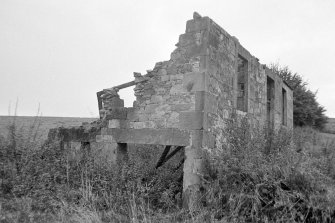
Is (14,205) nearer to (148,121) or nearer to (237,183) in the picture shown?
(148,121)

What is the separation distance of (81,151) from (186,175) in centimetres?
311

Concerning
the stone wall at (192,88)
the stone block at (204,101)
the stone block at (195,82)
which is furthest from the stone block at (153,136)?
the stone block at (195,82)

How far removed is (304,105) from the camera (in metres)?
21.1

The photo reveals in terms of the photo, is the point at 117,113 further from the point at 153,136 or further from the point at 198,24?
the point at 198,24

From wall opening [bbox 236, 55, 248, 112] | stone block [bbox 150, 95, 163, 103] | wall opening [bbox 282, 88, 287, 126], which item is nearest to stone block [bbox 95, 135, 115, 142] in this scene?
stone block [bbox 150, 95, 163, 103]

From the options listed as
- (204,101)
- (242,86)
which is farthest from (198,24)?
(242,86)

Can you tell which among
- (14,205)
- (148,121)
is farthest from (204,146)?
(14,205)

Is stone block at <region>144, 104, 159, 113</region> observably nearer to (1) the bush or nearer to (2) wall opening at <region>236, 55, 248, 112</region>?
(1) the bush

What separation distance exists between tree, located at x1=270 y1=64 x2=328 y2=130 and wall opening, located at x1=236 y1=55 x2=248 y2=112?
12.2m

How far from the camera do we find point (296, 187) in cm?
600

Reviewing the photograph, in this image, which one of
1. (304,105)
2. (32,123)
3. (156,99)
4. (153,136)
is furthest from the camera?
(304,105)

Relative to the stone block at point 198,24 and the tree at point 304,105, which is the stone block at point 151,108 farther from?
the tree at point 304,105

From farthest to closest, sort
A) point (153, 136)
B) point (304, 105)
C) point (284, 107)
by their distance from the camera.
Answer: point (304, 105) → point (284, 107) → point (153, 136)

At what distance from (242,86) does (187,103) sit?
9.60ft
